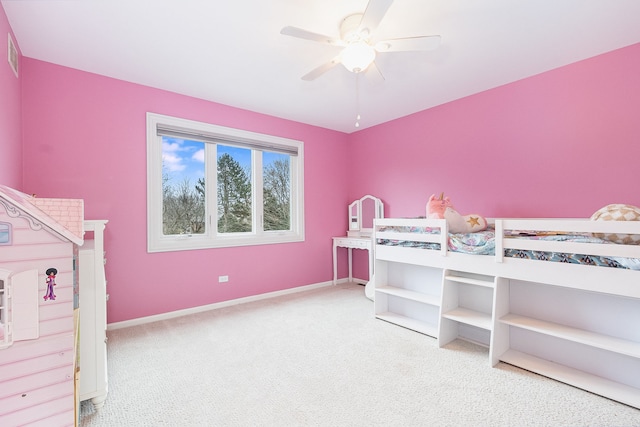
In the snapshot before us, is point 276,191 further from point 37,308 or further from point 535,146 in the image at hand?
point 37,308

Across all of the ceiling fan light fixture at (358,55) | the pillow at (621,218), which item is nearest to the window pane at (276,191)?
the ceiling fan light fixture at (358,55)

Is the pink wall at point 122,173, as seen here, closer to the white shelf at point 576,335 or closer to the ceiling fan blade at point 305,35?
the ceiling fan blade at point 305,35

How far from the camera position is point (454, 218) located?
2527mm

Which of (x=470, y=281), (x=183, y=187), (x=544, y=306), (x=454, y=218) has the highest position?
(x=183, y=187)

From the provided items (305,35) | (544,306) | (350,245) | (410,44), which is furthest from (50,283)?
(350,245)

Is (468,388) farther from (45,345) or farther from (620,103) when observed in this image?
(620,103)

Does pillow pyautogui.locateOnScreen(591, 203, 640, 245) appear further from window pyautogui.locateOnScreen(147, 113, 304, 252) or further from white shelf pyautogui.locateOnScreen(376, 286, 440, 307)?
window pyautogui.locateOnScreen(147, 113, 304, 252)

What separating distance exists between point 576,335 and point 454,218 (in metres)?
1.09

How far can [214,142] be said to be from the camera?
133 inches

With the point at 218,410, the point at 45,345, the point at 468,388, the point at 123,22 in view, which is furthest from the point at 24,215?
the point at 468,388

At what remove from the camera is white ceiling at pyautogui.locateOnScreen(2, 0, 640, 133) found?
6.11 ft

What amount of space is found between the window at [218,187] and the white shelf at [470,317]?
222 cm

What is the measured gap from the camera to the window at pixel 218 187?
120 inches

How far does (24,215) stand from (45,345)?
0.49m
